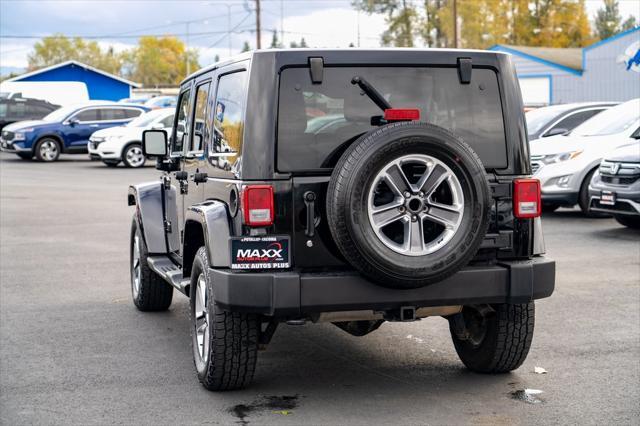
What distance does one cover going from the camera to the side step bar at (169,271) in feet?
21.4

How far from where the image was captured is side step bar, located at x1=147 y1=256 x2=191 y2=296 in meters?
6.52

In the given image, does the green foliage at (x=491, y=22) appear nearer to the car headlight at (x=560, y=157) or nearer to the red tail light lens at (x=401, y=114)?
the car headlight at (x=560, y=157)

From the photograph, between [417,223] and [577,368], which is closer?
[417,223]

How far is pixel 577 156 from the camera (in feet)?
50.3

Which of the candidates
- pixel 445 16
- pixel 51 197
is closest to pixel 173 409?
pixel 51 197

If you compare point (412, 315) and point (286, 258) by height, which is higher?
point (286, 258)

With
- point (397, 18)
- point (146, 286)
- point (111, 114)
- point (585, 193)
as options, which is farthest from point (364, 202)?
point (397, 18)

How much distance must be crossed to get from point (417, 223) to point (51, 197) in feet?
50.1

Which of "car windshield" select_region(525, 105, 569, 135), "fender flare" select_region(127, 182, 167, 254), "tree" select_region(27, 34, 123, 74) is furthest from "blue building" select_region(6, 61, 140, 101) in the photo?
"tree" select_region(27, 34, 123, 74)

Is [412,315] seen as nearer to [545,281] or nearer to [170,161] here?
[545,281]

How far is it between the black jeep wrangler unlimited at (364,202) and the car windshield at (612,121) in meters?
10.4

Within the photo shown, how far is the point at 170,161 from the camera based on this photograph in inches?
300

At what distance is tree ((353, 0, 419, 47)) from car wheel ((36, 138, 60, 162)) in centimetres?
5180

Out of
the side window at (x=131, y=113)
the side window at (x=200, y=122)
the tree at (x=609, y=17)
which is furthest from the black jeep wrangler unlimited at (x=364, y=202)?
the tree at (x=609, y=17)
